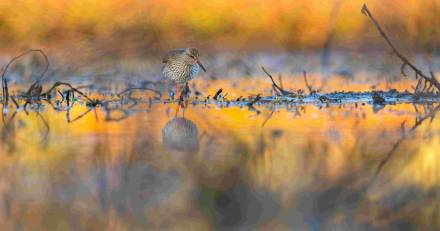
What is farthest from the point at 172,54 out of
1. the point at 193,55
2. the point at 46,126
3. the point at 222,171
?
the point at 222,171

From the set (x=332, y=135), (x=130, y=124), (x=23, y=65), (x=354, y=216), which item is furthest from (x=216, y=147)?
(x=23, y=65)

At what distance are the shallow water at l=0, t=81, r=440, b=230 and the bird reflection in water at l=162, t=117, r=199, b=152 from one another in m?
0.01

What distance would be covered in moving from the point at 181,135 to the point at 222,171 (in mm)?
1422

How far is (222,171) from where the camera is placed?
441 centimetres

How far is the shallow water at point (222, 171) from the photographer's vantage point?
11.2ft

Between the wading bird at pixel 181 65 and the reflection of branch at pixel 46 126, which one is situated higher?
the wading bird at pixel 181 65

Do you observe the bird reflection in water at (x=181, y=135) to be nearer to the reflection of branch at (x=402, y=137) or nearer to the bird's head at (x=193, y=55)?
the reflection of branch at (x=402, y=137)

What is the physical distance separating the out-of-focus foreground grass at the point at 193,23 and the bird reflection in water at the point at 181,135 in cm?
365

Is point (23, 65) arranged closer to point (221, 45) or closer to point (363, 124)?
point (221, 45)

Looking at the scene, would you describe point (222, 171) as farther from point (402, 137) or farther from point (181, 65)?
point (181, 65)

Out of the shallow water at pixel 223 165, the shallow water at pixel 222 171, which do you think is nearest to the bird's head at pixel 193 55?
the shallow water at pixel 223 165

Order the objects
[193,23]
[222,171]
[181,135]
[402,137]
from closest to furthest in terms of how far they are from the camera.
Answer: [222,171], [402,137], [181,135], [193,23]

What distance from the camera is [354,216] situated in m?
3.38

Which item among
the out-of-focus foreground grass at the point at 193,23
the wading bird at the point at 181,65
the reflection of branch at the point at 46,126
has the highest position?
the out-of-focus foreground grass at the point at 193,23
